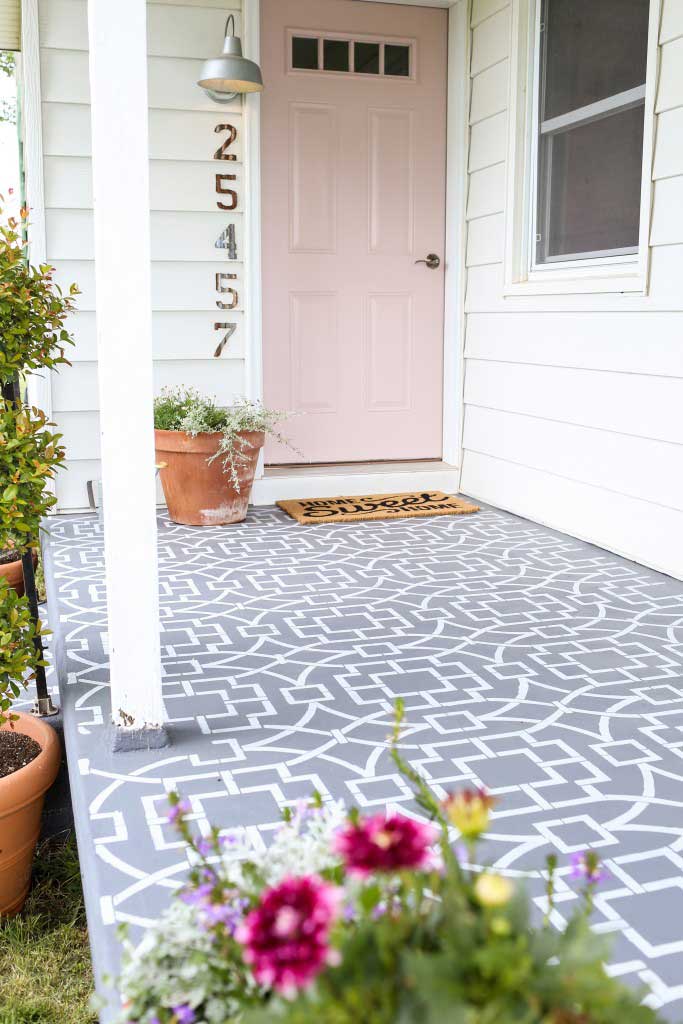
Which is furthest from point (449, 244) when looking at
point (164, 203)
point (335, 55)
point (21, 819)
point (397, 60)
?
point (21, 819)

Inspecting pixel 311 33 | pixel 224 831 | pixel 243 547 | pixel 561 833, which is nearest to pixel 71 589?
pixel 243 547

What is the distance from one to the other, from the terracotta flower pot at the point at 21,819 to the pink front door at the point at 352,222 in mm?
2974

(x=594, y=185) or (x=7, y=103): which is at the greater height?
(x=7, y=103)

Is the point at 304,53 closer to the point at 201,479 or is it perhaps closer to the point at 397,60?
the point at 397,60

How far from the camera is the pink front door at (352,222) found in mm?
4855

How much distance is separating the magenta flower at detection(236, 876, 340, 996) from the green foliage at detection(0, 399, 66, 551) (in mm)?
1662

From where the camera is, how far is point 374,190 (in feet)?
16.5

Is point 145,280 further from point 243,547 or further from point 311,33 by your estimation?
point 311,33

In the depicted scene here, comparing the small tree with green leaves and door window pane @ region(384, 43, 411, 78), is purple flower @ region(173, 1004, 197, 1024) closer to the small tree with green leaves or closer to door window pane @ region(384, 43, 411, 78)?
the small tree with green leaves

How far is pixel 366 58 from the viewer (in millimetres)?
4926

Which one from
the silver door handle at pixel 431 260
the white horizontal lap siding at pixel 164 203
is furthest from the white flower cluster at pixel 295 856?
the silver door handle at pixel 431 260

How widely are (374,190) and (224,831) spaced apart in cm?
386

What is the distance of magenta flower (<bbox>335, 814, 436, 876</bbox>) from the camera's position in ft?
2.46

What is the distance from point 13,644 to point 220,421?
2325 millimetres
